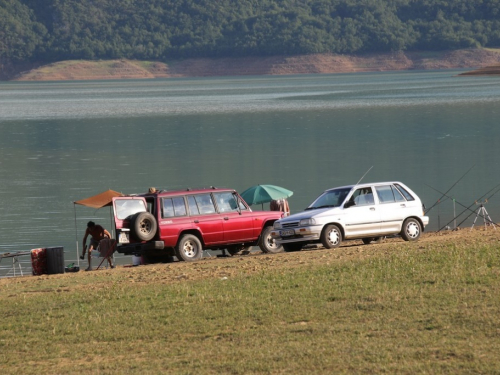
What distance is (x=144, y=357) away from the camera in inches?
430

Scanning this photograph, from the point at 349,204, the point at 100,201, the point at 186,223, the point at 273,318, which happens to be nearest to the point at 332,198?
→ the point at 349,204

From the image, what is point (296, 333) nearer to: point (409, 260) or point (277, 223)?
point (409, 260)

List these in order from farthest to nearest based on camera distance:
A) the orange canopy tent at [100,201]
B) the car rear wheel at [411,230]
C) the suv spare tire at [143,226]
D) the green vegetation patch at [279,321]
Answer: the orange canopy tent at [100,201]
the car rear wheel at [411,230]
the suv spare tire at [143,226]
the green vegetation patch at [279,321]

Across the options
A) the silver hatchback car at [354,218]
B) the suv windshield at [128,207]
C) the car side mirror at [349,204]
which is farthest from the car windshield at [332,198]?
the suv windshield at [128,207]

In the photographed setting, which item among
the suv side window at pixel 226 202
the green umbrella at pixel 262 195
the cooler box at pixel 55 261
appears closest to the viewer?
the cooler box at pixel 55 261

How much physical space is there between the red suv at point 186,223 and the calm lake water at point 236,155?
3184mm

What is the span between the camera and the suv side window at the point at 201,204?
20.0 m

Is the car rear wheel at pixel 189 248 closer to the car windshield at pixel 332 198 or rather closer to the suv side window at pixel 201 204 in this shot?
the suv side window at pixel 201 204

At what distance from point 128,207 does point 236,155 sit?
3067cm

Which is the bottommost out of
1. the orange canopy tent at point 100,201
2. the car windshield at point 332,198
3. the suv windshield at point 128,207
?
the car windshield at point 332,198

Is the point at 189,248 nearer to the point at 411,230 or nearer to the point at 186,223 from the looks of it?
the point at 186,223

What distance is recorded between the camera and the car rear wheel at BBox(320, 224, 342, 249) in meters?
19.7

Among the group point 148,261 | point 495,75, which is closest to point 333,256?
point 148,261

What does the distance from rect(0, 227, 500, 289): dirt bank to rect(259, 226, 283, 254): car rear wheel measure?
3.08 ft
